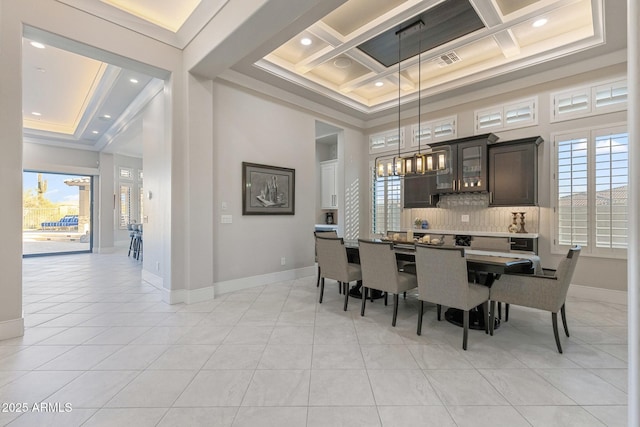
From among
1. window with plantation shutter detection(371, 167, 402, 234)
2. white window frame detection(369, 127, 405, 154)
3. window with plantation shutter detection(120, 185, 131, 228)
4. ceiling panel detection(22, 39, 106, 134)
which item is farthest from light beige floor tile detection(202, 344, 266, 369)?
window with plantation shutter detection(120, 185, 131, 228)

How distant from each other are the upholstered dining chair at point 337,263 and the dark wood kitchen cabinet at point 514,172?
2.75 metres

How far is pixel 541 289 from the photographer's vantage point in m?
2.55

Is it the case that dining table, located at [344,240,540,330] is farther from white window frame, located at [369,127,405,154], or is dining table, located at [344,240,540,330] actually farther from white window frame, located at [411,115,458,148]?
white window frame, located at [369,127,405,154]

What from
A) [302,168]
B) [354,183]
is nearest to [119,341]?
[302,168]

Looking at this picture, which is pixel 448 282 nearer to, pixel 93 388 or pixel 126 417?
pixel 126 417

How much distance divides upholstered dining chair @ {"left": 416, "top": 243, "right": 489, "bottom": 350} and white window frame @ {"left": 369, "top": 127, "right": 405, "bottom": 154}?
3925mm

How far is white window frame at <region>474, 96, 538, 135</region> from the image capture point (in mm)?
4488

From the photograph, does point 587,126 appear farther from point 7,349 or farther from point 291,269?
point 7,349

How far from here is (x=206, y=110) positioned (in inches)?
153

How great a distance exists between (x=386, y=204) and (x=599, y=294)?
144 inches

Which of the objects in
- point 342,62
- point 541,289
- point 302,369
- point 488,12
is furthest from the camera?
point 342,62

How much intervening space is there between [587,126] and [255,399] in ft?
17.7

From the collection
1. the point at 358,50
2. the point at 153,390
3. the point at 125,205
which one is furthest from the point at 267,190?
the point at 125,205

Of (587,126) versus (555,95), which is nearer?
(587,126)
